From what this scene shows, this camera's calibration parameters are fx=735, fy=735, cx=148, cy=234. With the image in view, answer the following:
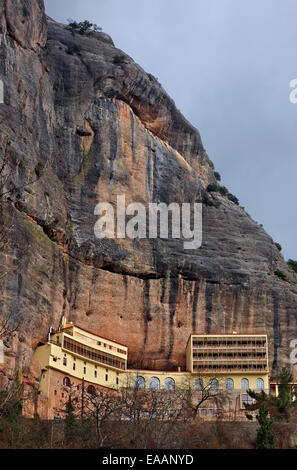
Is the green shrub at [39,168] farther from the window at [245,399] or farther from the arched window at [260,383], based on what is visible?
the arched window at [260,383]

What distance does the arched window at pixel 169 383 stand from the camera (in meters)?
67.3

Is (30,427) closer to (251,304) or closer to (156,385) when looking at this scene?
A: (156,385)

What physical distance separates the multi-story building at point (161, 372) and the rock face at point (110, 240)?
7.13 ft

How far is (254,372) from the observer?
68.2 m

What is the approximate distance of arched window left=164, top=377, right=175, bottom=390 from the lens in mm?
67312

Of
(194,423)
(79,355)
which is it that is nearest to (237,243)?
(79,355)

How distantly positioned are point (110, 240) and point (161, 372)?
1368 centimetres

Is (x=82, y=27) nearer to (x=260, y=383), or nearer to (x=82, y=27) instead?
(x=82, y=27)

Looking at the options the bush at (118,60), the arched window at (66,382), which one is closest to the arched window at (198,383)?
the arched window at (66,382)

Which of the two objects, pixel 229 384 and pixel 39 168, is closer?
pixel 39 168

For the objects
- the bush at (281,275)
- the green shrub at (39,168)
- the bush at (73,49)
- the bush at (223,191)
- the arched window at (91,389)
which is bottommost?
the arched window at (91,389)

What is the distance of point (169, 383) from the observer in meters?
67.8

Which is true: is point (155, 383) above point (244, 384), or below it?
below

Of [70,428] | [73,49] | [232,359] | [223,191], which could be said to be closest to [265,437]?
[70,428]
